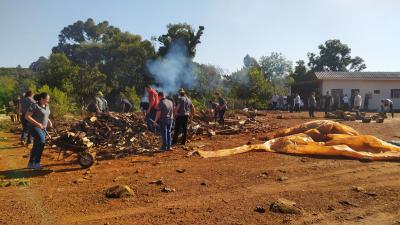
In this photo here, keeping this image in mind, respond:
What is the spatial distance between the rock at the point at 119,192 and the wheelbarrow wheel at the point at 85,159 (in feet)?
7.38

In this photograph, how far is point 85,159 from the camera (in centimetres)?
821

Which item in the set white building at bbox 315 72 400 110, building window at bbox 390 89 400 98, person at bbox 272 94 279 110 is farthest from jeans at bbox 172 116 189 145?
building window at bbox 390 89 400 98

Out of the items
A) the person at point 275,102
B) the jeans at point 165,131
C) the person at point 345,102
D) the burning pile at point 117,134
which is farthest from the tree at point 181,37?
the jeans at point 165,131

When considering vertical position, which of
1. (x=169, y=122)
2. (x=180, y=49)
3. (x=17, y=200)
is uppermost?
(x=180, y=49)

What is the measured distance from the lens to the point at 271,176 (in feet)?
24.1

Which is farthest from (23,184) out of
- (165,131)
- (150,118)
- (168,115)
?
(150,118)

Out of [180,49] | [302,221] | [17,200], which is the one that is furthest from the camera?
[180,49]

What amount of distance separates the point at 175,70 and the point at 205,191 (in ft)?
67.1

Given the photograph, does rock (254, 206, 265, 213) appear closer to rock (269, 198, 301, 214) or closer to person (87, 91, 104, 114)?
rock (269, 198, 301, 214)

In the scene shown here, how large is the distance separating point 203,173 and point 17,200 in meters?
3.36

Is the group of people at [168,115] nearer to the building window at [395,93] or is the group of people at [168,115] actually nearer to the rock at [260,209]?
the rock at [260,209]

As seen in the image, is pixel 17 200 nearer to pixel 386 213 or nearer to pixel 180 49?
pixel 386 213

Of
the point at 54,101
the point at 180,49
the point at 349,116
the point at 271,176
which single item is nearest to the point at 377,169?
the point at 271,176

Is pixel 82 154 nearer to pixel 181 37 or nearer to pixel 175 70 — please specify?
pixel 175 70
